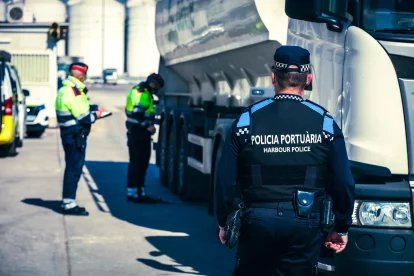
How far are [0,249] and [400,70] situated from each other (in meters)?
4.68

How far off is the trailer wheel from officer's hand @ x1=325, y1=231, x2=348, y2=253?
9.05 m

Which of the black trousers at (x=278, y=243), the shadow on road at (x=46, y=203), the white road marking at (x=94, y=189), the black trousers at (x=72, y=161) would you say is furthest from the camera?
the white road marking at (x=94, y=189)

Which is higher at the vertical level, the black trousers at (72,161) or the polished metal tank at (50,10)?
the polished metal tank at (50,10)

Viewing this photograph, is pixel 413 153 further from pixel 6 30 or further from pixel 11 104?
pixel 6 30

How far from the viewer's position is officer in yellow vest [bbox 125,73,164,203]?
13.6 metres

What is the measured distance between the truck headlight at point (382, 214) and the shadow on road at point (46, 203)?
674 cm

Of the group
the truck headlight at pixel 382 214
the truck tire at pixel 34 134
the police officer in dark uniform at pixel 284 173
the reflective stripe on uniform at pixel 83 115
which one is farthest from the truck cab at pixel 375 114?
the truck tire at pixel 34 134

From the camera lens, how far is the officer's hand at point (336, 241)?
16.9 feet

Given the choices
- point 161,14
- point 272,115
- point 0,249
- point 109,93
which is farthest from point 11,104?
point 109,93

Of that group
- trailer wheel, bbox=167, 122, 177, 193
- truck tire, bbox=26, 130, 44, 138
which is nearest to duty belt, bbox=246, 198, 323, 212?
trailer wheel, bbox=167, 122, 177, 193

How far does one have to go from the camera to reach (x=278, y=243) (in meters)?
4.93

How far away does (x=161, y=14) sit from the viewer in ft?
51.4

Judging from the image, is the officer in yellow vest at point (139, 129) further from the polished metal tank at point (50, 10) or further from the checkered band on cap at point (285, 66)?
the polished metal tank at point (50, 10)

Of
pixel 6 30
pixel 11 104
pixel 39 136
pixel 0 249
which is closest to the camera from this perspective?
pixel 0 249
